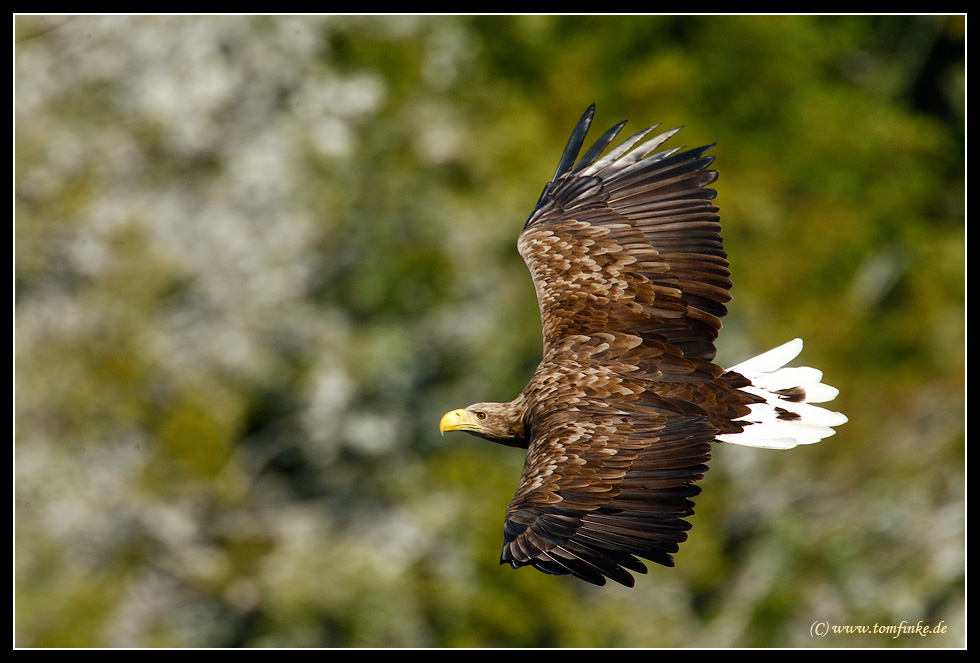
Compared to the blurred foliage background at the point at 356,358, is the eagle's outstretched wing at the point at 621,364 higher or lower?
higher

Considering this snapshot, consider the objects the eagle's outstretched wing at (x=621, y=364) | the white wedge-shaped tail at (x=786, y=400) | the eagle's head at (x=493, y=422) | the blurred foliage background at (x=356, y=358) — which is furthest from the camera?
the blurred foliage background at (x=356, y=358)

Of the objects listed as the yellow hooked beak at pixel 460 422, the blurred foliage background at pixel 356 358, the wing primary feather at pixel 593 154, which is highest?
the wing primary feather at pixel 593 154

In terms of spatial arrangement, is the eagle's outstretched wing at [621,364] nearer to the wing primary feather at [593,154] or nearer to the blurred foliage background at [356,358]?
the wing primary feather at [593,154]

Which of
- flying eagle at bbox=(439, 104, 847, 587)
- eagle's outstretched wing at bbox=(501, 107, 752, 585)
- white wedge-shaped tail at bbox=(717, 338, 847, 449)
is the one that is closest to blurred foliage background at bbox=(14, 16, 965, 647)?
white wedge-shaped tail at bbox=(717, 338, 847, 449)

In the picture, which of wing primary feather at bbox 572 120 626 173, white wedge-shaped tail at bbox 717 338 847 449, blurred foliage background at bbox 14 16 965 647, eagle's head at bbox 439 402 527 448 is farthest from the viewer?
blurred foliage background at bbox 14 16 965 647

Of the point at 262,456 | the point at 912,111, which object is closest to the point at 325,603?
the point at 262,456

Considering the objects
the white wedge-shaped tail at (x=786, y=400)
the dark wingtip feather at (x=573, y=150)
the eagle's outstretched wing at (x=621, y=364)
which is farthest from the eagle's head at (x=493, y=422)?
the dark wingtip feather at (x=573, y=150)

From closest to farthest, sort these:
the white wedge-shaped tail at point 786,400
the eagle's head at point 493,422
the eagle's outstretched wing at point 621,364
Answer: the eagle's outstretched wing at point 621,364 → the white wedge-shaped tail at point 786,400 → the eagle's head at point 493,422

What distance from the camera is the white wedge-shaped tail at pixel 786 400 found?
18.7 ft

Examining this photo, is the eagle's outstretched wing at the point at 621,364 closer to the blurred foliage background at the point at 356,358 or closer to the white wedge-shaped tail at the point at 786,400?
the white wedge-shaped tail at the point at 786,400

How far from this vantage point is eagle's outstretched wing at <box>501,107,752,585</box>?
4.86m

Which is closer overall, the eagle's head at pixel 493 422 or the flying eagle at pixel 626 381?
the flying eagle at pixel 626 381

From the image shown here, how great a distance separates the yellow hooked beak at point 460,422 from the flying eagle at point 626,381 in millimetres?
12

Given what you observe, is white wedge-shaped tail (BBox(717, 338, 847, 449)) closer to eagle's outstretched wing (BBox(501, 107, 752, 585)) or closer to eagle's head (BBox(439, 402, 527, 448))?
eagle's outstretched wing (BBox(501, 107, 752, 585))
